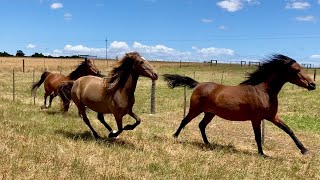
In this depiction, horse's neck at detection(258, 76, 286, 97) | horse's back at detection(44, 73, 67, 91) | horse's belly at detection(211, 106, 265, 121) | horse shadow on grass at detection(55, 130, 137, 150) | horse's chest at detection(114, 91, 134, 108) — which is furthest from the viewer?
horse's back at detection(44, 73, 67, 91)

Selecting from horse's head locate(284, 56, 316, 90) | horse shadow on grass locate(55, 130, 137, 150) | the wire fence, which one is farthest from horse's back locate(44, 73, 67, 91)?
horse's head locate(284, 56, 316, 90)

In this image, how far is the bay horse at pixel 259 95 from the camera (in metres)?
9.27

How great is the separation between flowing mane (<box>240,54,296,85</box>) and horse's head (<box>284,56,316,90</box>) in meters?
0.02

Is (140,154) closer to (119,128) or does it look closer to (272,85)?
(119,128)

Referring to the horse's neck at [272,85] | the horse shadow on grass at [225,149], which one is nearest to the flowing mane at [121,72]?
the horse shadow on grass at [225,149]

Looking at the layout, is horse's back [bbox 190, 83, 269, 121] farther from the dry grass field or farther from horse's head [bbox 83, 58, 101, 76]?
horse's head [bbox 83, 58, 101, 76]

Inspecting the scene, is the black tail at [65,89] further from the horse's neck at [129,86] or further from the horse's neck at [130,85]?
the horse's neck at [130,85]

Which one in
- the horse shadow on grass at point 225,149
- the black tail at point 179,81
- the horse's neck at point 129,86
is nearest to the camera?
the horse's neck at point 129,86

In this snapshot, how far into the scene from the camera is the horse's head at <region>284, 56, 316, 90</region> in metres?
9.27

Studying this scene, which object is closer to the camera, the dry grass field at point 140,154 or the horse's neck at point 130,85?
the dry grass field at point 140,154

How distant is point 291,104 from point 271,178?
14.9m

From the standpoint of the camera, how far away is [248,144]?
10766 mm

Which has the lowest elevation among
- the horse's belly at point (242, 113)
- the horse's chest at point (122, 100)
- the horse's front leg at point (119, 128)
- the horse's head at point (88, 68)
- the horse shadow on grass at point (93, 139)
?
the horse shadow on grass at point (93, 139)

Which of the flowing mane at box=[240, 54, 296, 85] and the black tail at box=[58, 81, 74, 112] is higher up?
the flowing mane at box=[240, 54, 296, 85]
